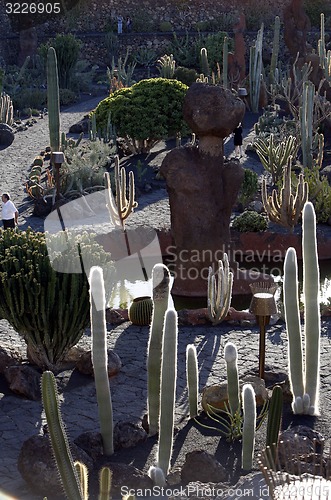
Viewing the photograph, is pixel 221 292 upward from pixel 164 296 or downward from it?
downward

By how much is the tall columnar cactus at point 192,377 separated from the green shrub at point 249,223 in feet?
20.0

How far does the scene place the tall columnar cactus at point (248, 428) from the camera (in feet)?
20.6

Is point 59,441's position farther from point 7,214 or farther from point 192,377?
point 7,214

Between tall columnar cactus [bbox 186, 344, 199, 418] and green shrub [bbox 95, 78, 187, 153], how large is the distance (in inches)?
429

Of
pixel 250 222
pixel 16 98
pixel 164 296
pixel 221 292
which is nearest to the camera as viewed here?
pixel 164 296

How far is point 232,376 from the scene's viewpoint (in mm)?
7023

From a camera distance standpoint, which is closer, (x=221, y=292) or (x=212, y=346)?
(x=212, y=346)

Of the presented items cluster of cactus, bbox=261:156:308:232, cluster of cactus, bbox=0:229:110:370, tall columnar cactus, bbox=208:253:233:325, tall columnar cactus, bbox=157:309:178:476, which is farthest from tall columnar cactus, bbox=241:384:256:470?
cluster of cactus, bbox=261:156:308:232

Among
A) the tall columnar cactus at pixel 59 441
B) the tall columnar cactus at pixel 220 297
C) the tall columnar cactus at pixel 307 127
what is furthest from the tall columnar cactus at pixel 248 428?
the tall columnar cactus at pixel 307 127

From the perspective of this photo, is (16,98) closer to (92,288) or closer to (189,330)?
(189,330)

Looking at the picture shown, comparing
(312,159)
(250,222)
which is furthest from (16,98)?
(250,222)

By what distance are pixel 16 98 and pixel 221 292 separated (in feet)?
51.5

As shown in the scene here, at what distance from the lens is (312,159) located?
1672cm

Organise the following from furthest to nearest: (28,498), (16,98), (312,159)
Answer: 1. (16,98)
2. (312,159)
3. (28,498)
